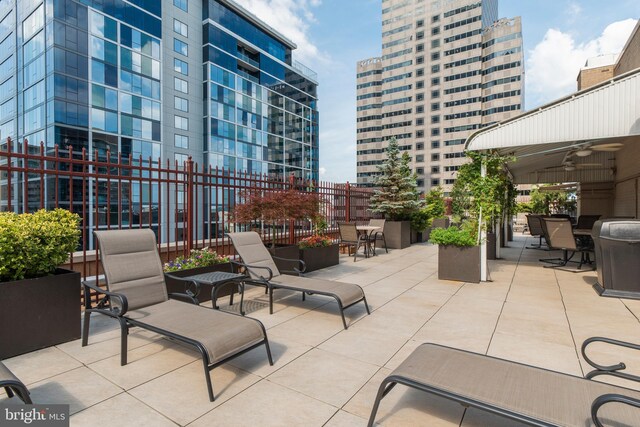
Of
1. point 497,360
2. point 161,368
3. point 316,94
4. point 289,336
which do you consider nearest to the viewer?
point 497,360

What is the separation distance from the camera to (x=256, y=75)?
49.5 meters

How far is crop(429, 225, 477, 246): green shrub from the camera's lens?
6.95m

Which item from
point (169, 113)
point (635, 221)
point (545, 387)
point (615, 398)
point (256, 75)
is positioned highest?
point (256, 75)

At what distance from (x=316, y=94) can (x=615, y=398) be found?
66.3 metres

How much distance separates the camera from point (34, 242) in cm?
341

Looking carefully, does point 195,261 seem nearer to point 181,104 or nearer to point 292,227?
→ point 292,227

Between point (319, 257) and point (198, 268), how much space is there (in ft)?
11.2

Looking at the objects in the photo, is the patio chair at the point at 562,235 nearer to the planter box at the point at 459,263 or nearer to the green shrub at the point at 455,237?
the green shrub at the point at 455,237

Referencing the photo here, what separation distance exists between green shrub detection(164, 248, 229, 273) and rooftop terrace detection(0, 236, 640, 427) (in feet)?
2.89

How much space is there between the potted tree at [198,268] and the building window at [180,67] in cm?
3918

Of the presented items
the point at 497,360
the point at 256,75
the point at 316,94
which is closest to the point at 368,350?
the point at 497,360

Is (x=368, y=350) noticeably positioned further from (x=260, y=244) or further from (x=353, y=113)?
(x=353, y=113)

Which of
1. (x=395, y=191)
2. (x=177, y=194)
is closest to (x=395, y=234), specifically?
(x=395, y=191)

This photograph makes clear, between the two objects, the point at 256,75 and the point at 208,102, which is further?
the point at 256,75
